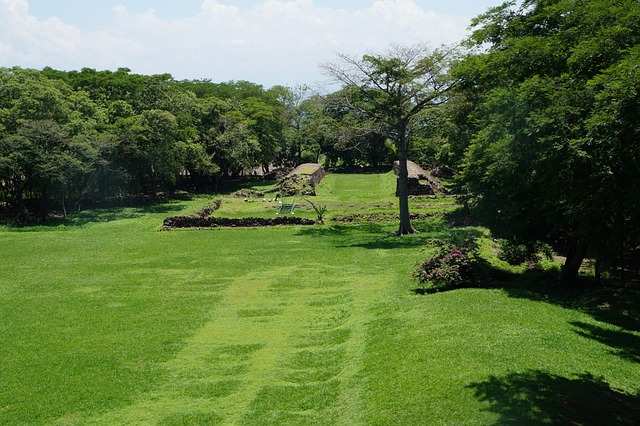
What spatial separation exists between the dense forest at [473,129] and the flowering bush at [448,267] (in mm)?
2001

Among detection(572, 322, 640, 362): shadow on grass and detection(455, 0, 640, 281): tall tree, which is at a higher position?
detection(455, 0, 640, 281): tall tree

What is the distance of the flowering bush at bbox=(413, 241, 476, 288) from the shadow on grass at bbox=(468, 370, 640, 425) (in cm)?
688

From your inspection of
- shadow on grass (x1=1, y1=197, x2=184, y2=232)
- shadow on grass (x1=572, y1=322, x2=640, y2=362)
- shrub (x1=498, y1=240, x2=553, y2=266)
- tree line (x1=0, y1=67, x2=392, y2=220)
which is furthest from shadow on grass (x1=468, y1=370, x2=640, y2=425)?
shadow on grass (x1=1, y1=197, x2=184, y2=232)

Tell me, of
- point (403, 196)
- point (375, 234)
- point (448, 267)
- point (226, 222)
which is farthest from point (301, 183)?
point (448, 267)

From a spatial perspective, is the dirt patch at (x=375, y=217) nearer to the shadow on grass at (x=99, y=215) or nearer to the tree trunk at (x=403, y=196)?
the tree trunk at (x=403, y=196)

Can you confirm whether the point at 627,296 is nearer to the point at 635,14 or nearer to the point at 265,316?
the point at 635,14

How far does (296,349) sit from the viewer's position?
521 inches

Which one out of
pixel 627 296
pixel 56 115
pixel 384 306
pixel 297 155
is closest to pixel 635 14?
pixel 627 296

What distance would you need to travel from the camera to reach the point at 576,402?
27.3 ft

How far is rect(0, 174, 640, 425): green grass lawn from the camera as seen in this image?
29.9 feet

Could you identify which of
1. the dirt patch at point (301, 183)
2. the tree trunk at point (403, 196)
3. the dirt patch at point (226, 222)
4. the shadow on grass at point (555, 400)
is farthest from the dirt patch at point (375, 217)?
the shadow on grass at point (555, 400)

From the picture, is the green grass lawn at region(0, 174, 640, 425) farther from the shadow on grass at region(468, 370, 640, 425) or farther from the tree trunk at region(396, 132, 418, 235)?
the tree trunk at region(396, 132, 418, 235)

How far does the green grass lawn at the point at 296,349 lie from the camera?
9.11 meters

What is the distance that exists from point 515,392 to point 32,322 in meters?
13.9
